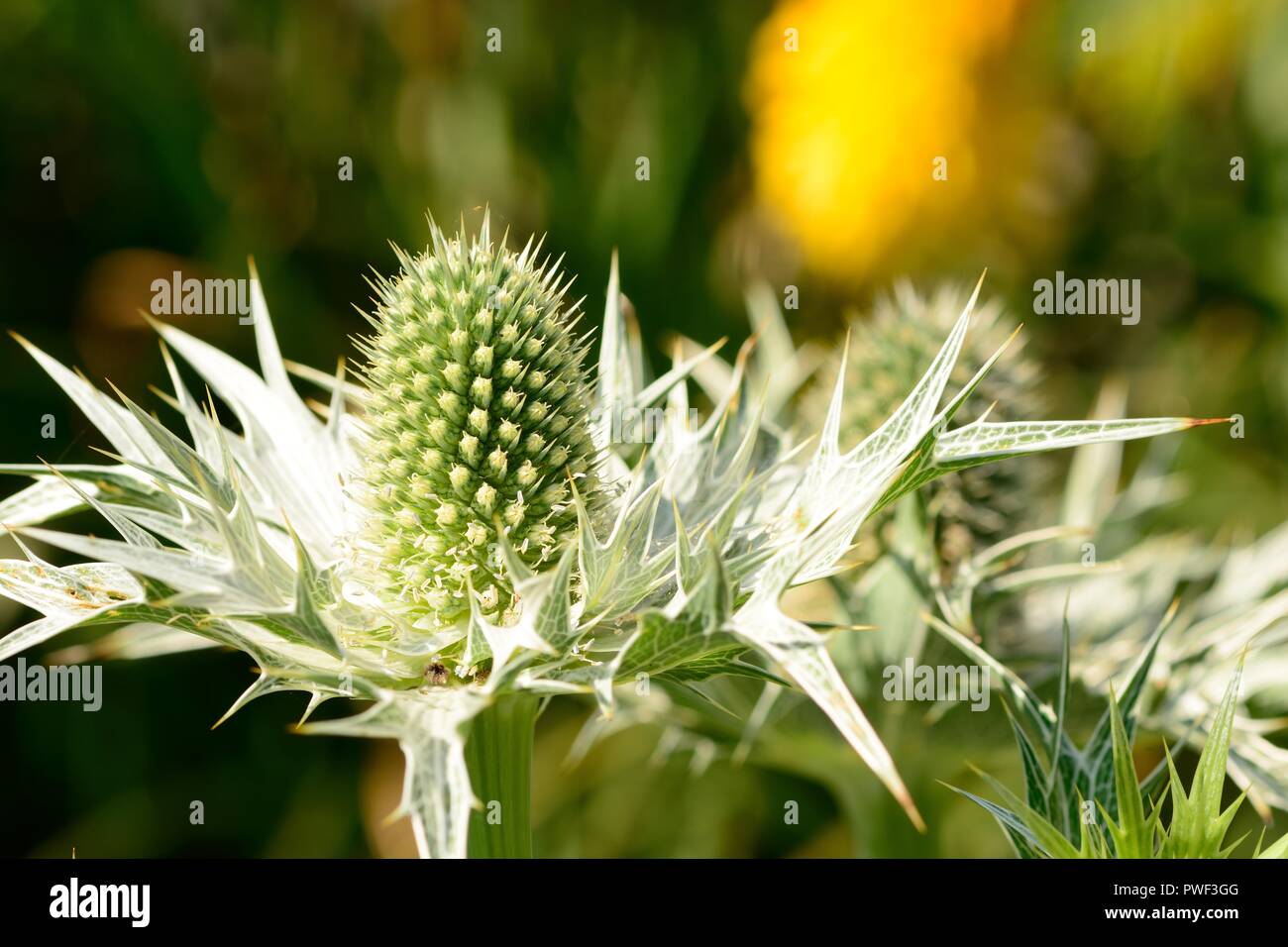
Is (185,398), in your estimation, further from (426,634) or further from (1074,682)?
(1074,682)

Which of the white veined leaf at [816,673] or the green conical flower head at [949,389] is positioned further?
the green conical flower head at [949,389]

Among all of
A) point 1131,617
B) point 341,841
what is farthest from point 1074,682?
point 341,841

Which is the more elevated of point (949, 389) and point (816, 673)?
point (949, 389)

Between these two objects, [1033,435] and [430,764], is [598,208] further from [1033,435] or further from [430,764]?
[430,764]

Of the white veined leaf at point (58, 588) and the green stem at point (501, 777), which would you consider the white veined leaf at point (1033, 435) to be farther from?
the white veined leaf at point (58, 588)

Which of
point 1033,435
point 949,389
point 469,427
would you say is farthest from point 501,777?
point 949,389

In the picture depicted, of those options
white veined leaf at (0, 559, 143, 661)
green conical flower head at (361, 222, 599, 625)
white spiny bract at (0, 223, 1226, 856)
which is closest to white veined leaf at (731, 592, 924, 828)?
white spiny bract at (0, 223, 1226, 856)

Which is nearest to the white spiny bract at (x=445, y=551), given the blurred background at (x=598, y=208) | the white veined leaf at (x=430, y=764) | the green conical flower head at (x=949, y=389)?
the white veined leaf at (x=430, y=764)
